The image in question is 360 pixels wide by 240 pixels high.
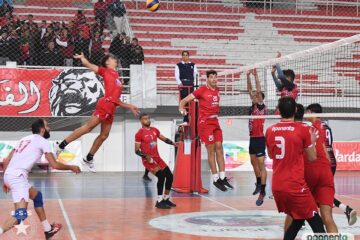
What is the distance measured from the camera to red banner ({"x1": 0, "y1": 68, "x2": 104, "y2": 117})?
19.5 m

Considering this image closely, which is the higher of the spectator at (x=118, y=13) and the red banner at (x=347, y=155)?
the spectator at (x=118, y=13)

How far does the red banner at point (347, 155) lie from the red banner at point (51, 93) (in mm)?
9346

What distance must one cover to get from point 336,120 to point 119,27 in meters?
9.05

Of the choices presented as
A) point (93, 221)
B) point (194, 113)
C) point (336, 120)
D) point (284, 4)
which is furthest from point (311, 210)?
point (284, 4)

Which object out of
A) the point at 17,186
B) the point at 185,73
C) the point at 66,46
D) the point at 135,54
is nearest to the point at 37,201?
the point at 17,186

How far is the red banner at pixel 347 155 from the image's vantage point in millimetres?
22984

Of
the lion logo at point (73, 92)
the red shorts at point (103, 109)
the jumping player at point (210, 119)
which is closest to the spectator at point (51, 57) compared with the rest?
the lion logo at point (73, 92)

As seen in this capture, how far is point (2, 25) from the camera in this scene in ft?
67.9

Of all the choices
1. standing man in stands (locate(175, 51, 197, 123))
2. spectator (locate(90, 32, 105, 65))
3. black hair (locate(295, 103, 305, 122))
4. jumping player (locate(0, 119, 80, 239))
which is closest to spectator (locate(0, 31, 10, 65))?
spectator (locate(90, 32, 105, 65))

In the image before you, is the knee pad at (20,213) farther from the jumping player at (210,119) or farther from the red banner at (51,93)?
the red banner at (51,93)

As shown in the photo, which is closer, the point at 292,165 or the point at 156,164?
the point at 292,165

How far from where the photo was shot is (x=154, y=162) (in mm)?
12375

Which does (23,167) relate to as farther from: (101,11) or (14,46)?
(101,11)

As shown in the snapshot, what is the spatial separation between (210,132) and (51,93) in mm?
9580
